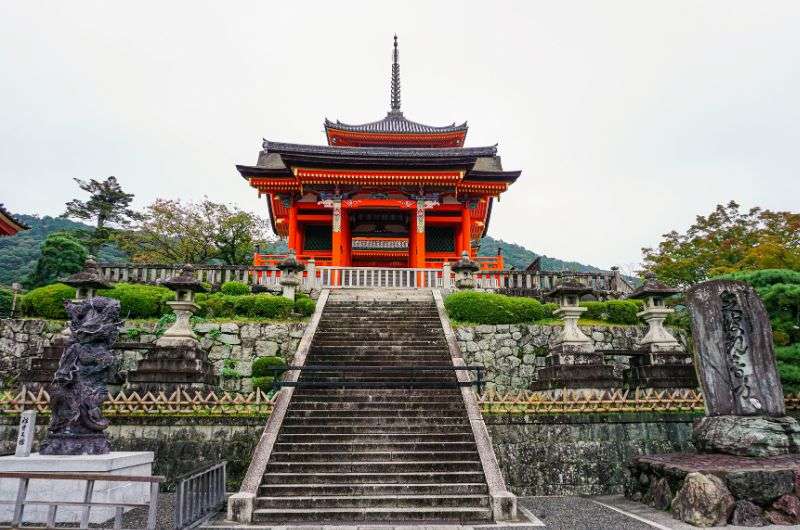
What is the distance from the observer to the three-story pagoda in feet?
68.5

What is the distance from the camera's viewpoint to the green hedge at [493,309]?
532 inches

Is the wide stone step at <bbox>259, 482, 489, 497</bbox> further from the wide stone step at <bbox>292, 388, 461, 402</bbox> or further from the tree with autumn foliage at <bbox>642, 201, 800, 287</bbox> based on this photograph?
the tree with autumn foliage at <bbox>642, 201, 800, 287</bbox>

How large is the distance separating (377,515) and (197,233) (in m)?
23.9

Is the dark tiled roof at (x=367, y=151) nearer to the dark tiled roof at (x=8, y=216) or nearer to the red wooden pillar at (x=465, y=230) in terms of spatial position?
the red wooden pillar at (x=465, y=230)

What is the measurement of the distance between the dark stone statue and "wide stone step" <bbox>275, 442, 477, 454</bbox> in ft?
9.55

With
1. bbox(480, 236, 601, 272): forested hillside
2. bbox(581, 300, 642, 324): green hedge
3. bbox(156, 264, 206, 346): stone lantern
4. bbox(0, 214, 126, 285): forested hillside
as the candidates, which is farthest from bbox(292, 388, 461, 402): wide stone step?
bbox(480, 236, 601, 272): forested hillside

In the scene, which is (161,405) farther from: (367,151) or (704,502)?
(367,151)

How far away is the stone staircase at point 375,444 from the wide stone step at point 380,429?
0.06 feet

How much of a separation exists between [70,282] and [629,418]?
42.9 ft

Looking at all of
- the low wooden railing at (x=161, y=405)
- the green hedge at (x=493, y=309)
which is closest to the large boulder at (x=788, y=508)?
the green hedge at (x=493, y=309)

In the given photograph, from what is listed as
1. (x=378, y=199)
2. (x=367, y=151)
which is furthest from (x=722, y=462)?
(x=367, y=151)

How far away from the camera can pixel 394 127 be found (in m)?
30.6

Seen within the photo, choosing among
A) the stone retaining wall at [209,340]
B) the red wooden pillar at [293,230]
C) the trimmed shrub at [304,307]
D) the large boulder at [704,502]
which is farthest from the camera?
the red wooden pillar at [293,230]

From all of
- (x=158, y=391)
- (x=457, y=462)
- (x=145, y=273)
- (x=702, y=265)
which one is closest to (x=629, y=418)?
(x=457, y=462)
